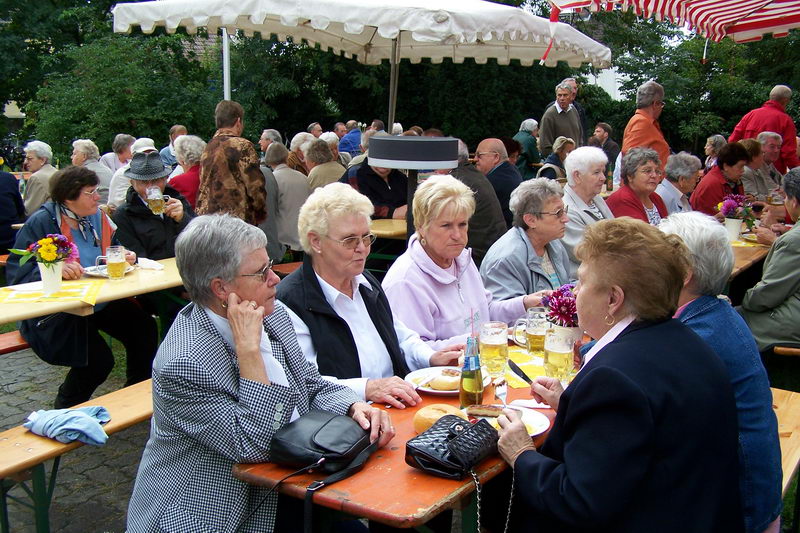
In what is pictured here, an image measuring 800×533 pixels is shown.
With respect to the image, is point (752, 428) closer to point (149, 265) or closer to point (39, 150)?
point (149, 265)

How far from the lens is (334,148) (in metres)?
10.6

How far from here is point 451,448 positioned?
198 cm

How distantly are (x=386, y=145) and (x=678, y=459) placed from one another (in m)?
3.49

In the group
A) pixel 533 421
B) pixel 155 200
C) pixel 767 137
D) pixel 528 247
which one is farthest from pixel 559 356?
pixel 767 137

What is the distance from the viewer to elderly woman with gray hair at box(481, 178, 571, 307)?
4047 millimetres

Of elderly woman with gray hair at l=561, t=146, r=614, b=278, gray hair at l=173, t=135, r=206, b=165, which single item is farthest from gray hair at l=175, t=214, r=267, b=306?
gray hair at l=173, t=135, r=206, b=165

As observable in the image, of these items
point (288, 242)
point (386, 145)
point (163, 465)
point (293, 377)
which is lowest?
point (288, 242)

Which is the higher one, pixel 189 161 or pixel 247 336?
pixel 247 336

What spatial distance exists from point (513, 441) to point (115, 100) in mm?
14451

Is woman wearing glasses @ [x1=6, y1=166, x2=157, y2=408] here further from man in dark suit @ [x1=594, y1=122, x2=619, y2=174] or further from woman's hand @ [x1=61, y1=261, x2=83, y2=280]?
man in dark suit @ [x1=594, y1=122, x2=619, y2=174]

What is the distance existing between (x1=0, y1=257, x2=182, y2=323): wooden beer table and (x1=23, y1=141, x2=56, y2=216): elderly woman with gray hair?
4250mm

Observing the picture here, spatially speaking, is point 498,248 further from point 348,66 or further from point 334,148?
point 348,66

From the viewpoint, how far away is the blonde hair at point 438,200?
3.54 metres

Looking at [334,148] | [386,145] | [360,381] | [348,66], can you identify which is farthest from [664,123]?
[360,381]
